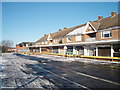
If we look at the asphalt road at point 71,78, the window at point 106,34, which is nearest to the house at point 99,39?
the window at point 106,34

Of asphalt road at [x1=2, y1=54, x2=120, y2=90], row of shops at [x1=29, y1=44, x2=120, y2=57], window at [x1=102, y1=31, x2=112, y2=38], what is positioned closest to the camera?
asphalt road at [x1=2, y1=54, x2=120, y2=90]

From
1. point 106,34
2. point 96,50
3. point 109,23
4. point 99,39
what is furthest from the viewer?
point 99,39

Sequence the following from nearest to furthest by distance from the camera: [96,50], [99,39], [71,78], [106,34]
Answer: [71,78] → [106,34] → [96,50] → [99,39]

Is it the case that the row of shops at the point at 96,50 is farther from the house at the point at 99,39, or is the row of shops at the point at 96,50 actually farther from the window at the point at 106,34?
the window at the point at 106,34

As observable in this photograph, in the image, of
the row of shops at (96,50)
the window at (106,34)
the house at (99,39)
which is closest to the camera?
the row of shops at (96,50)

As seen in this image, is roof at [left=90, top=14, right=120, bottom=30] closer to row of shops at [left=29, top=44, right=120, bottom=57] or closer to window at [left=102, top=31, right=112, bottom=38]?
window at [left=102, top=31, right=112, bottom=38]

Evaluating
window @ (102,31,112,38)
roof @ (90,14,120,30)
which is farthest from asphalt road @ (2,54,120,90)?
roof @ (90,14,120,30)

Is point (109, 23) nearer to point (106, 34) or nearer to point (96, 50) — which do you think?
point (106, 34)

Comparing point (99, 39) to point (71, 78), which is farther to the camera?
point (99, 39)

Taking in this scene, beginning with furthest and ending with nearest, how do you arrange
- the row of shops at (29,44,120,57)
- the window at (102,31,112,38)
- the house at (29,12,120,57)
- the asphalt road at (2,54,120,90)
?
the window at (102,31,112,38) → the house at (29,12,120,57) → the row of shops at (29,44,120,57) → the asphalt road at (2,54,120,90)

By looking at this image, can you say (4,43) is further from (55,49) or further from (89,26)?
(89,26)

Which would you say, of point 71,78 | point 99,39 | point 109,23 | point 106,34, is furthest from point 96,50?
point 71,78

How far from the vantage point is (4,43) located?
9362cm

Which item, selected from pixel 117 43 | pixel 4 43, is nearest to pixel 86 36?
pixel 117 43
